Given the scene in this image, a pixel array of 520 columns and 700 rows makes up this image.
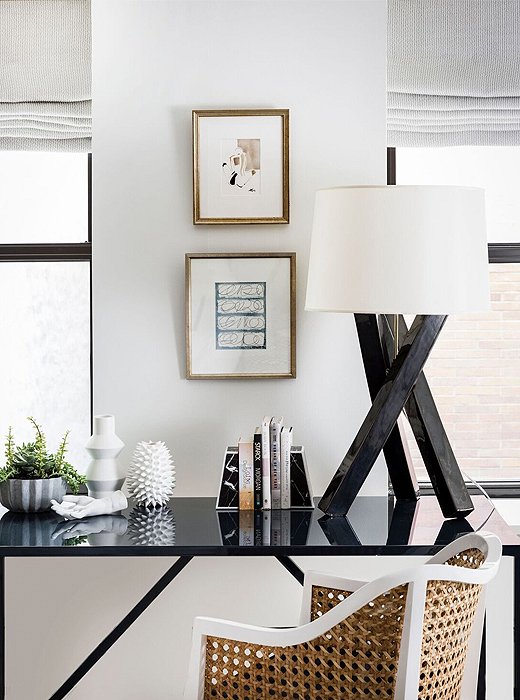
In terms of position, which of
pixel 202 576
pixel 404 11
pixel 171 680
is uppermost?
pixel 404 11

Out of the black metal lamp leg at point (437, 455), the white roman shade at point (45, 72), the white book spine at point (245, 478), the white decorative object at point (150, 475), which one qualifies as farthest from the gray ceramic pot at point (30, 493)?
the white roman shade at point (45, 72)

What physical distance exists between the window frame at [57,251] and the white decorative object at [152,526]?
598mm

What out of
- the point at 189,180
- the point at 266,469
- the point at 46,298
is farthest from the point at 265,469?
the point at 46,298

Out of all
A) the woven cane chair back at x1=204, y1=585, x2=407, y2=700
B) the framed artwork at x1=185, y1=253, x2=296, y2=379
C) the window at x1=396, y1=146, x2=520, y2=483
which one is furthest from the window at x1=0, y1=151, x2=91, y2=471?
the woven cane chair back at x1=204, y1=585, x2=407, y2=700

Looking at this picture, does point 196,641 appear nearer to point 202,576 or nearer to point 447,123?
point 202,576

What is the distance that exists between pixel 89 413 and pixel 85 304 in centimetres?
36

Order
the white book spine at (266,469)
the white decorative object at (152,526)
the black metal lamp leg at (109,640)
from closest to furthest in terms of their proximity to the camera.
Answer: the white decorative object at (152,526) → the white book spine at (266,469) → the black metal lamp leg at (109,640)

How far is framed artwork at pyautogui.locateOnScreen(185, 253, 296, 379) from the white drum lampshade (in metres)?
0.42

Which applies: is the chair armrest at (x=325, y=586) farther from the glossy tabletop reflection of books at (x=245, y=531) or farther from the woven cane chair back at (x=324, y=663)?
the woven cane chair back at (x=324, y=663)

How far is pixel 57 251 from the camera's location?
2.89m

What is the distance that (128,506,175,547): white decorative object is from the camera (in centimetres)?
213

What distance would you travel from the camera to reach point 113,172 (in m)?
2.64

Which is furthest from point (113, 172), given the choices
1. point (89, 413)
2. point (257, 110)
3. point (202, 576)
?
point (202, 576)

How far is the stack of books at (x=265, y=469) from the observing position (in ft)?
7.91
